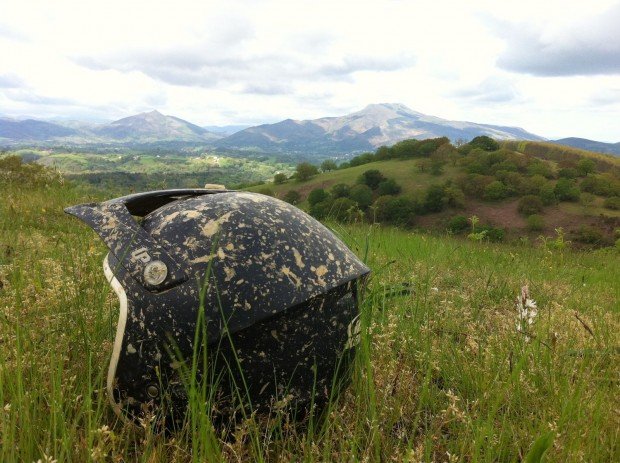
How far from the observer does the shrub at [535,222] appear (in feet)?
168

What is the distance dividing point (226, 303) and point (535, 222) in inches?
2216

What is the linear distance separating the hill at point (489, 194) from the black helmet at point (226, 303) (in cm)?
4316

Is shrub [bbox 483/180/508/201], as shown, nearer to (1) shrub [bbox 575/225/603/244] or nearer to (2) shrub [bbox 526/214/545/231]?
(2) shrub [bbox 526/214/545/231]

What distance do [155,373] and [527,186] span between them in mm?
63314

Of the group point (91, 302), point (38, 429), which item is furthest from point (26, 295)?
point (38, 429)

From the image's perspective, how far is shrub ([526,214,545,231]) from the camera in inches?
2013

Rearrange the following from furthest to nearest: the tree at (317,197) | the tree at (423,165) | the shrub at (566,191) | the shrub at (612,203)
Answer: the tree at (423,165) < the shrub at (566,191) < the shrub at (612,203) < the tree at (317,197)

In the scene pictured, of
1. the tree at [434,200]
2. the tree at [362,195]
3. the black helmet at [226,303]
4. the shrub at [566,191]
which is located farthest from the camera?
the tree at [434,200]

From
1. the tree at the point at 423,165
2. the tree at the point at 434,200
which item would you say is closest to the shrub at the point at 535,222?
the tree at the point at 434,200

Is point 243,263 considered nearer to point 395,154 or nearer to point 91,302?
point 91,302

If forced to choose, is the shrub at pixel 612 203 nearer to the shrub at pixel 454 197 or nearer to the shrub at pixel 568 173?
the shrub at pixel 568 173

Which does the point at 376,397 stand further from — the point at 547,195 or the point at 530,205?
the point at 547,195

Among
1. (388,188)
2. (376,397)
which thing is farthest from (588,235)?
(376,397)

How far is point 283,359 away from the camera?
97.5 inches
